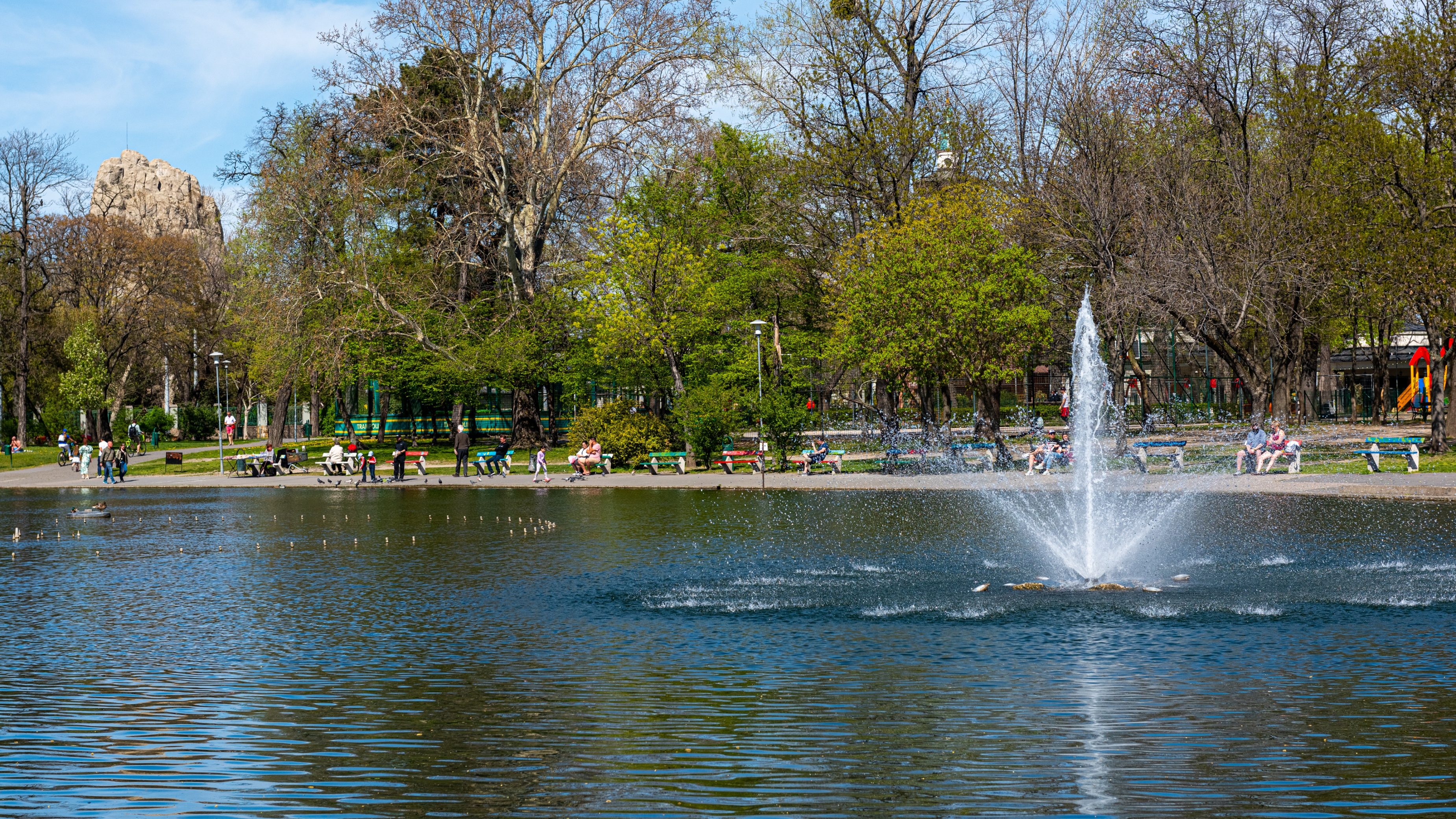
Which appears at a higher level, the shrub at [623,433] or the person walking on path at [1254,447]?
the shrub at [623,433]

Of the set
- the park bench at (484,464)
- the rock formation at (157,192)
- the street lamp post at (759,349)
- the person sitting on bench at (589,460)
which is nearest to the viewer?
the street lamp post at (759,349)

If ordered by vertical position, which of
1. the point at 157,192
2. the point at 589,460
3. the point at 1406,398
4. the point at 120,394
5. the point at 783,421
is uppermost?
the point at 157,192

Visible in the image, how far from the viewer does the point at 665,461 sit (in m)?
43.2

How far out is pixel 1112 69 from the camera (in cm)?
4338

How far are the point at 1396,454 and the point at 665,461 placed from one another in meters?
21.8

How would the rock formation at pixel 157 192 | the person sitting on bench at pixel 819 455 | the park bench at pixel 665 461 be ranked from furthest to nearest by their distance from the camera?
the rock formation at pixel 157 192 < the park bench at pixel 665 461 < the person sitting on bench at pixel 819 455

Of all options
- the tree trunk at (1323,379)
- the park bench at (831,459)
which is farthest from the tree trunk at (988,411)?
the tree trunk at (1323,379)

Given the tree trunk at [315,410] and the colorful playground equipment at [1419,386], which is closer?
the colorful playground equipment at [1419,386]

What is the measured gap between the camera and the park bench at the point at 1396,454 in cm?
3128

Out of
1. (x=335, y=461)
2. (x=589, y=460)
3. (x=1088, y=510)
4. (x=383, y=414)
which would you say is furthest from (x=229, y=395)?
(x=1088, y=510)

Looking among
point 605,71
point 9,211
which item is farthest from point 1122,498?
point 9,211

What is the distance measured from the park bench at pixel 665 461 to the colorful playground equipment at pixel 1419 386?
1433 inches

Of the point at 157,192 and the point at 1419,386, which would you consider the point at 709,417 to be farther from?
the point at 157,192

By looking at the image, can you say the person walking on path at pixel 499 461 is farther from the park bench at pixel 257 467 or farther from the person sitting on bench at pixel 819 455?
the person sitting on bench at pixel 819 455
